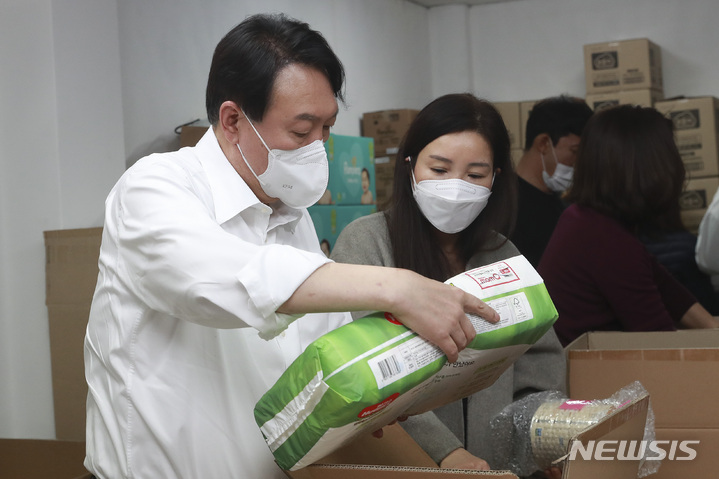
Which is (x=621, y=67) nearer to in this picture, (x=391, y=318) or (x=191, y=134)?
(x=191, y=134)

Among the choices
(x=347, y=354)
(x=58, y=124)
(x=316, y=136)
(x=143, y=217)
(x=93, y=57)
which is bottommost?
(x=347, y=354)

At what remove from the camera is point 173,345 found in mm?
1007

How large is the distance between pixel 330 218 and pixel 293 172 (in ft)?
9.00

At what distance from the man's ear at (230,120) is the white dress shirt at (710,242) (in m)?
2.22

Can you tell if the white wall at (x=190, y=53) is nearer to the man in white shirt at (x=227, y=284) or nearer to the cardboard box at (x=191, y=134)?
the cardboard box at (x=191, y=134)

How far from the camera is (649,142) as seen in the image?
2150mm

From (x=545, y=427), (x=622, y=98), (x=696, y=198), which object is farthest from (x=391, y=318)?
(x=622, y=98)

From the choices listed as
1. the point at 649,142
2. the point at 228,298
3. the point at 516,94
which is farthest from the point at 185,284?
the point at 516,94

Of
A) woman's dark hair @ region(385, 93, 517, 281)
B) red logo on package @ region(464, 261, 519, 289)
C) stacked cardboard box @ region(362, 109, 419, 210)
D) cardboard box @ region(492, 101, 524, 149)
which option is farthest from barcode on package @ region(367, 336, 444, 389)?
cardboard box @ region(492, 101, 524, 149)

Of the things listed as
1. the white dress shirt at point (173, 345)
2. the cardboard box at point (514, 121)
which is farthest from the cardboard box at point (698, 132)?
the white dress shirt at point (173, 345)

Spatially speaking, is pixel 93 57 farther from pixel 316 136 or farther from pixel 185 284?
pixel 185 284

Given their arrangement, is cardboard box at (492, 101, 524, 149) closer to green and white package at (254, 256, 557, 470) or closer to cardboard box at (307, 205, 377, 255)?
cardboard box at (307, 205, 377, 255)

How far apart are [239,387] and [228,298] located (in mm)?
266

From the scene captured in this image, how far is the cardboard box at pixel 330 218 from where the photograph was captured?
3768mm
